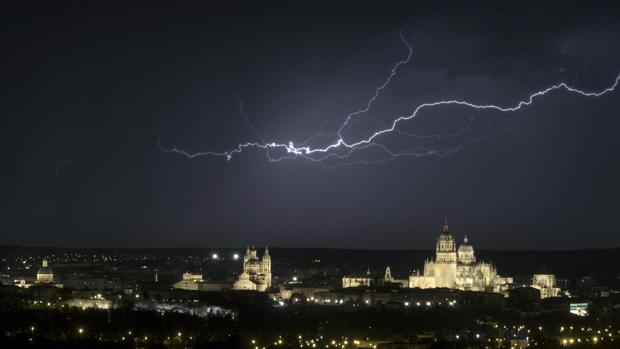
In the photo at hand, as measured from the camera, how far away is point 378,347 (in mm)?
83750

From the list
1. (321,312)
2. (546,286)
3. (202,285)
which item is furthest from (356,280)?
(321,312)

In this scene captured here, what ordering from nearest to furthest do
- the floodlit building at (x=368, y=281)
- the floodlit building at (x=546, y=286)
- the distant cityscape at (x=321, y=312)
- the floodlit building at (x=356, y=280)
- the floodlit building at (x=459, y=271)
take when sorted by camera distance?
the distant cityscape at (x=321, y=312)
the floodlit building at (x=459, y=271)
the floodlit building at (x=546, y=286)
the floodlit building at (x=368, y=281)
the floodlit building at (x=356, y=280)

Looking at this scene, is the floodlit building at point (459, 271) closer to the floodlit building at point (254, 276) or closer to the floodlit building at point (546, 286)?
the floodlit building at point (546, 286)

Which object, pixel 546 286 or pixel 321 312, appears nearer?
pixel 321 312

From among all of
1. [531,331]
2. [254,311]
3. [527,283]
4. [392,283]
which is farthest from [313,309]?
[527,283]

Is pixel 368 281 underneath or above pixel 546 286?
above

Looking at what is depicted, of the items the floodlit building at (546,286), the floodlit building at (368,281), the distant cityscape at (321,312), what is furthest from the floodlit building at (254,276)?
the floodlit building at (546,286)

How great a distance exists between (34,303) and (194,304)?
51.8 ft

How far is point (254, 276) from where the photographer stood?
15850 cm

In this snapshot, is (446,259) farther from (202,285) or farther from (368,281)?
(202,285)

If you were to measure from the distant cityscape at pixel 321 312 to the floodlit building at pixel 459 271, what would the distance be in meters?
0.12

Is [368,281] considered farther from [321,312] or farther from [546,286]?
[321,312]

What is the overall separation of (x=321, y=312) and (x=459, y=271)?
3774 cm

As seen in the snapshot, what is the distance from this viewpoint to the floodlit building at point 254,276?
152 m
